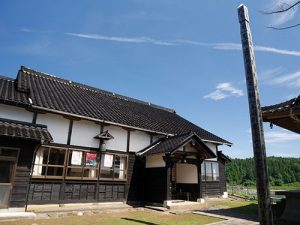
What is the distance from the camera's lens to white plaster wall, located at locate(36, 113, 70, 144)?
12.1 metres

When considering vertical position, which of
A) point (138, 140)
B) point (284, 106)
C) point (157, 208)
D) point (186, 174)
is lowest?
point (157, 208)

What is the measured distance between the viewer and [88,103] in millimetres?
15617

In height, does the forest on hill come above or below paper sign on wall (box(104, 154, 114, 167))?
above

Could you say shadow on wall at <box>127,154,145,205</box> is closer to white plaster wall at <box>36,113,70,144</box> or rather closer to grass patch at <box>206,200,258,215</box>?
white plaster wall at <box>36,113,70,144</box>

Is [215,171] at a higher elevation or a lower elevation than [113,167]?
higher

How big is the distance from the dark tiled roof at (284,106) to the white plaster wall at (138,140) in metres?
9.67

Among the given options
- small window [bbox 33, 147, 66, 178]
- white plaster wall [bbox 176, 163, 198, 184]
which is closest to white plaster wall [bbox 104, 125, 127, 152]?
small window [bbox 33, 147, 66, 178]

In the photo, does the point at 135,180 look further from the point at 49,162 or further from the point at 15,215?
the point at 15,215

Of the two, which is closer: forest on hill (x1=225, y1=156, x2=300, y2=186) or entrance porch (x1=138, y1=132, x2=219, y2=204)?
entrance porch (x1=138, y1=132, x2=219, y2=204)

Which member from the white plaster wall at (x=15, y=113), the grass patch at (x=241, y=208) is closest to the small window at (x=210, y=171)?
→ the grass patch at (x=241, y=208)

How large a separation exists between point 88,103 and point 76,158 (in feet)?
13.2

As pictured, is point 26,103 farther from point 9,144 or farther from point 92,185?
point 92,185

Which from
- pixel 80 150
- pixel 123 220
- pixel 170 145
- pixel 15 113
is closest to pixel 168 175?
pixel 170 145

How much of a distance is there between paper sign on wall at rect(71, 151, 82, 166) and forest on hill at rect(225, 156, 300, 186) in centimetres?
8297
